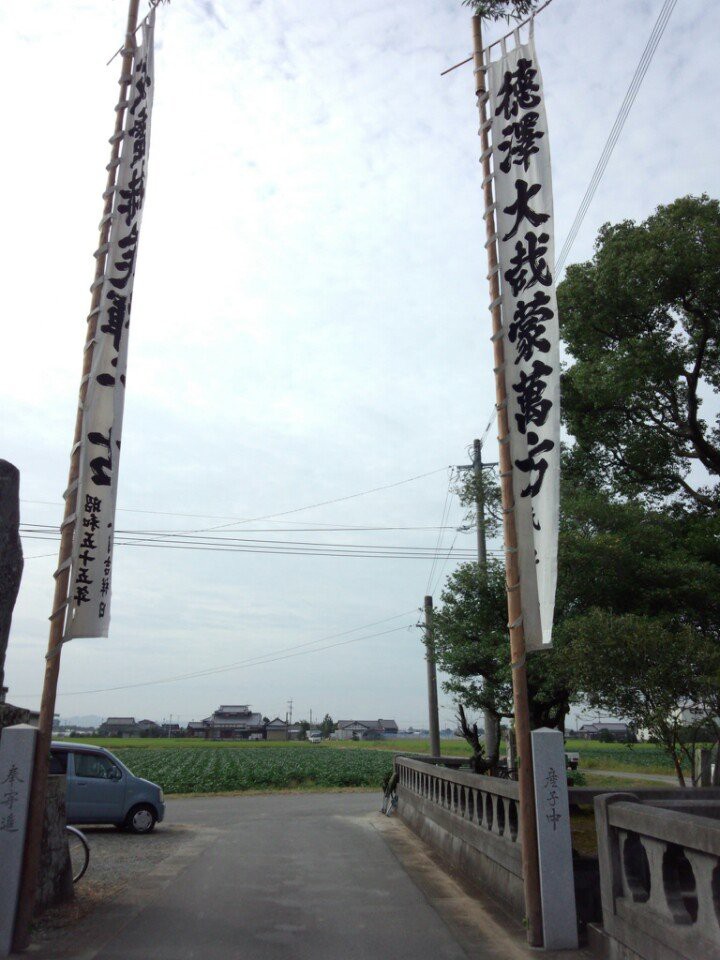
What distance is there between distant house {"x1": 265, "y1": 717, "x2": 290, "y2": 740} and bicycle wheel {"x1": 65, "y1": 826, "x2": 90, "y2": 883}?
110494mm

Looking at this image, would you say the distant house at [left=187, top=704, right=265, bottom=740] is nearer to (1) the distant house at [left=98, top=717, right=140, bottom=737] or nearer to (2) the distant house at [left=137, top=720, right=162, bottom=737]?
(2) the distant house at [left=137, top=720, right=162, bottom=737]

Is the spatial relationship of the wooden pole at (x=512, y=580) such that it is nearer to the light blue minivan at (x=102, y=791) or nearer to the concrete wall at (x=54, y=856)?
the concrete wall at (x=54, y=856)

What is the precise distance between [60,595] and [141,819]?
9462 millimetres

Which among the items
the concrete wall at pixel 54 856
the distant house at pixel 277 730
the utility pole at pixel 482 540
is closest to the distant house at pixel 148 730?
the distant house at pixel 277 730

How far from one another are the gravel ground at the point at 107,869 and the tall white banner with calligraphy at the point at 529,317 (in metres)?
5.09

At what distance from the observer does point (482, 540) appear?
19.4 metres

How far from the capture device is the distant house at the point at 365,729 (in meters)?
140

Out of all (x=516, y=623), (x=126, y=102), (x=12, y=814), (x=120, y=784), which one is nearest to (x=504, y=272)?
(x=516, y=623)

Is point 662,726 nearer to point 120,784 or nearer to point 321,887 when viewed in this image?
point 321,887

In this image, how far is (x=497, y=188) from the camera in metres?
8.23

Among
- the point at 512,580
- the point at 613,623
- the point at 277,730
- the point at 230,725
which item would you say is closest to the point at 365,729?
the point at 277,730

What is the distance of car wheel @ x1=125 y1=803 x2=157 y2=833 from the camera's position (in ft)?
48.8

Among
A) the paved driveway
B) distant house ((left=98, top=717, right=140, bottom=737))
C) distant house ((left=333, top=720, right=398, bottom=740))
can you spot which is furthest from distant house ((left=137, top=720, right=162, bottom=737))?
the paved driveway

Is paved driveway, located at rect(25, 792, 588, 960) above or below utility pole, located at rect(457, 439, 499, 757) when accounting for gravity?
below
